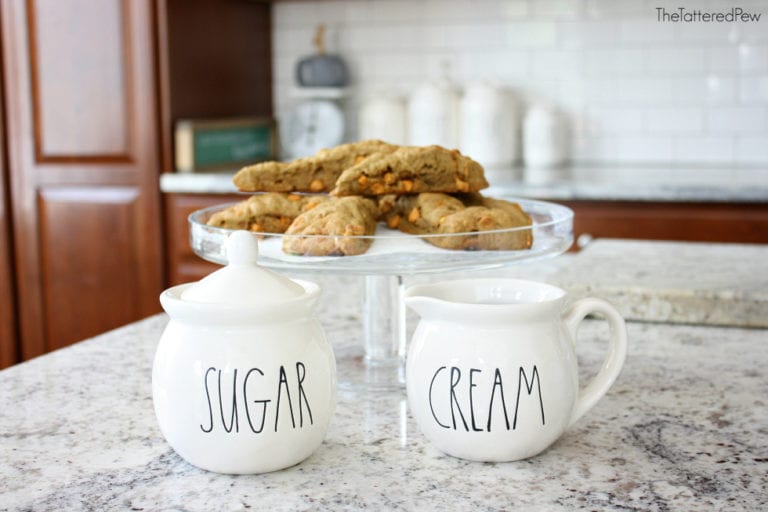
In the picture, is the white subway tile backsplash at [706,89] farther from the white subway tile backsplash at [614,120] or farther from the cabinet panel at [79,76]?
the cabinet panel at [79,76]

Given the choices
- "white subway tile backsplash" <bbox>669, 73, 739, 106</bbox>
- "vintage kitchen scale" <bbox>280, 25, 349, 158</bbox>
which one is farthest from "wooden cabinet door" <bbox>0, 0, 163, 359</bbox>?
"white subway tile backsplash" <bbox>669, 73, 739, 106</bbox>

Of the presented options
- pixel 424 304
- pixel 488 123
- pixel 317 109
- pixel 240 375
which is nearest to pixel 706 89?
pixel 488 123

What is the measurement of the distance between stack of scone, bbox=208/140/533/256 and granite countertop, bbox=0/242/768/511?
0.51 feet

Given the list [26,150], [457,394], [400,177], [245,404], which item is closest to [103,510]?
[245,404]

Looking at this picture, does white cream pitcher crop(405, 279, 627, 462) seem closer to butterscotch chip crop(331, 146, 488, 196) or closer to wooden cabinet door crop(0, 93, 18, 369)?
butterscotch chip crop(331, 146, 488, 196)

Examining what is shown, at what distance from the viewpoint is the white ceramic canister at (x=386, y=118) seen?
3.00 meters

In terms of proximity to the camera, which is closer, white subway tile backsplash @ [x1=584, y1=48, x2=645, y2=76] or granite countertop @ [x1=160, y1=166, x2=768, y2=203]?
granite countertop @ [x1=160, y1=166, x2=768, y2=203]

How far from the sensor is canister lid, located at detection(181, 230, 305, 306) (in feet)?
2.16

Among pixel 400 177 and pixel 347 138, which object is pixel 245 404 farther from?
pixel 347 138

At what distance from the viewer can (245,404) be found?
0.65 meters

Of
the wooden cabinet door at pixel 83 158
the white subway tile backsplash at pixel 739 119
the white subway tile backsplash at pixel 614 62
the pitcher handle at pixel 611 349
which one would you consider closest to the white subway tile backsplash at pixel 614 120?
the white subway tile backsplash at pixel 614 62

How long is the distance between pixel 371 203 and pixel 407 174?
45 millimetres

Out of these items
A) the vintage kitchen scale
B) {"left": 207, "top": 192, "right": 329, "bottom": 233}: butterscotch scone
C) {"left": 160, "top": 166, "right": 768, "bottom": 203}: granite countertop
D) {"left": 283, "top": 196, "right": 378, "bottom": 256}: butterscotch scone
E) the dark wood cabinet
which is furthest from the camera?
the vintage kitchen scale

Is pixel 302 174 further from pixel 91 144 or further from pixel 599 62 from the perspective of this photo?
pixel 599 62
